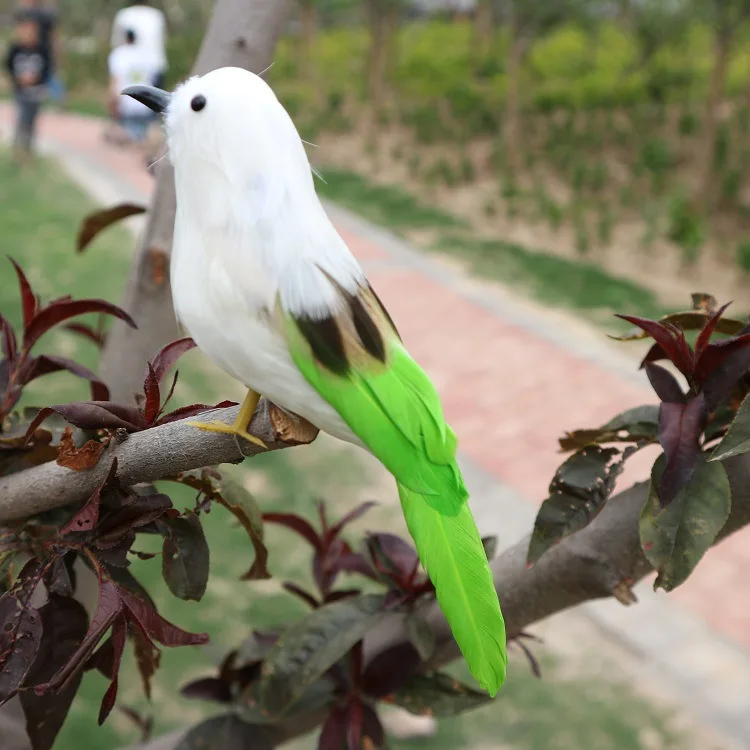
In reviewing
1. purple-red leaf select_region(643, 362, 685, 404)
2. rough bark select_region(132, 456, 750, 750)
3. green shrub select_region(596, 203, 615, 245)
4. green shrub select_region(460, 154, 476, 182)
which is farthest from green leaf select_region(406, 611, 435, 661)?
green shrub select_region(460, 154, 476, 182)

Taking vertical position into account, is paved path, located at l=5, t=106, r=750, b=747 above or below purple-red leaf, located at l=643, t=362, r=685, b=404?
below

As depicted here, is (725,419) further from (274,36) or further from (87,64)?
(87,64)

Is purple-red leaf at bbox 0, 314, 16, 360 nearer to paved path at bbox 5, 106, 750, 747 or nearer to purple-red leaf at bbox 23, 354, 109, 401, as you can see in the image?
purple-red leaf at bbox 23, 354, 109, 401

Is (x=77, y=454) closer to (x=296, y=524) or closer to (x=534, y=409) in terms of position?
(x=296, y=524)

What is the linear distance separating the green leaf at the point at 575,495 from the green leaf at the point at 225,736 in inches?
24.2

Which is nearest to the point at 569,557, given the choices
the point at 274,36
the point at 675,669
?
the point at 274,36

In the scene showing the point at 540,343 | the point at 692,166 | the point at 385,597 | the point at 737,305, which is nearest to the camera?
the point at 385,597

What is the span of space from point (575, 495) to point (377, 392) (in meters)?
0.44

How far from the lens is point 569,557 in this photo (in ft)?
4.01

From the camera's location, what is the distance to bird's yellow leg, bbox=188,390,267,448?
0.85 m

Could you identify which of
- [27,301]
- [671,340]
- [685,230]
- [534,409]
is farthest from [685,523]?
[685,230]

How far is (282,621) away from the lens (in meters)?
2.77

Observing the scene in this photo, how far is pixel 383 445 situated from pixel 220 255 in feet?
0.78

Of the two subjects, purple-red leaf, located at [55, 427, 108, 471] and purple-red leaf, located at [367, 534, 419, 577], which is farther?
purple-red leaf, located at [367, 534, 419, 577]
